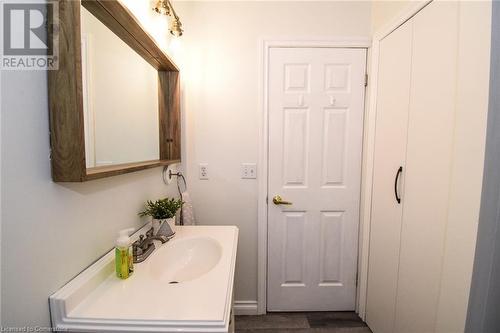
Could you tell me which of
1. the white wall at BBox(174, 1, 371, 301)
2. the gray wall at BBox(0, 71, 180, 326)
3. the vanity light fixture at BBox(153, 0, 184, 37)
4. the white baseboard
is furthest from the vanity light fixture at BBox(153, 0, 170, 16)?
the white baseboard

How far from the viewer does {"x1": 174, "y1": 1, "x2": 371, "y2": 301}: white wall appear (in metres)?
1.53

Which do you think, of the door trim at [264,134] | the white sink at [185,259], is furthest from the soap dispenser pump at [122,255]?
the door trim at [264,134]

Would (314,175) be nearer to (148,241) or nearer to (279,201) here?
(279,201)

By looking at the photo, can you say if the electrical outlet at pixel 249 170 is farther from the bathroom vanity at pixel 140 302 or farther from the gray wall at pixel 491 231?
the gray wall at pixel 491 231

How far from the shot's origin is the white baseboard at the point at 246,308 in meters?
1.68

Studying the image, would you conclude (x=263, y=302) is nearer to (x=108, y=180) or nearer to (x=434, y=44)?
(x=108, y=180)

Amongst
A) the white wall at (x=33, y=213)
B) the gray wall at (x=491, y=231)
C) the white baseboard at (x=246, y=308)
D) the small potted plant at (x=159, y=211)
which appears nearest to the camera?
the white wall at (x=33, y=213)

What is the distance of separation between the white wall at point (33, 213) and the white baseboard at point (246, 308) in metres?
1.31

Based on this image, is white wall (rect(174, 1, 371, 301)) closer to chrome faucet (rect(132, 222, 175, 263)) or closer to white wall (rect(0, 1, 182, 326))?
chrome faucet (rect(132, 222, 175, 263))

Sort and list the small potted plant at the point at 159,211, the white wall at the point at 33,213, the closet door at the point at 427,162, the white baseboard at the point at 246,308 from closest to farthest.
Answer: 1. the white wall at the point at 33,213
2. the closet door at the point at 427,162
3. the small potted plant at the point at 159,211
4. the white baseboard at the point at 246,308

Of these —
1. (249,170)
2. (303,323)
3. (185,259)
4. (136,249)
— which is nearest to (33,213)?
(136,249)

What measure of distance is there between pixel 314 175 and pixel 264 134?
1.59ft

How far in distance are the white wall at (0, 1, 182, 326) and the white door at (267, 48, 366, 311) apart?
1.20m

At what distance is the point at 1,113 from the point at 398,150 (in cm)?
164
